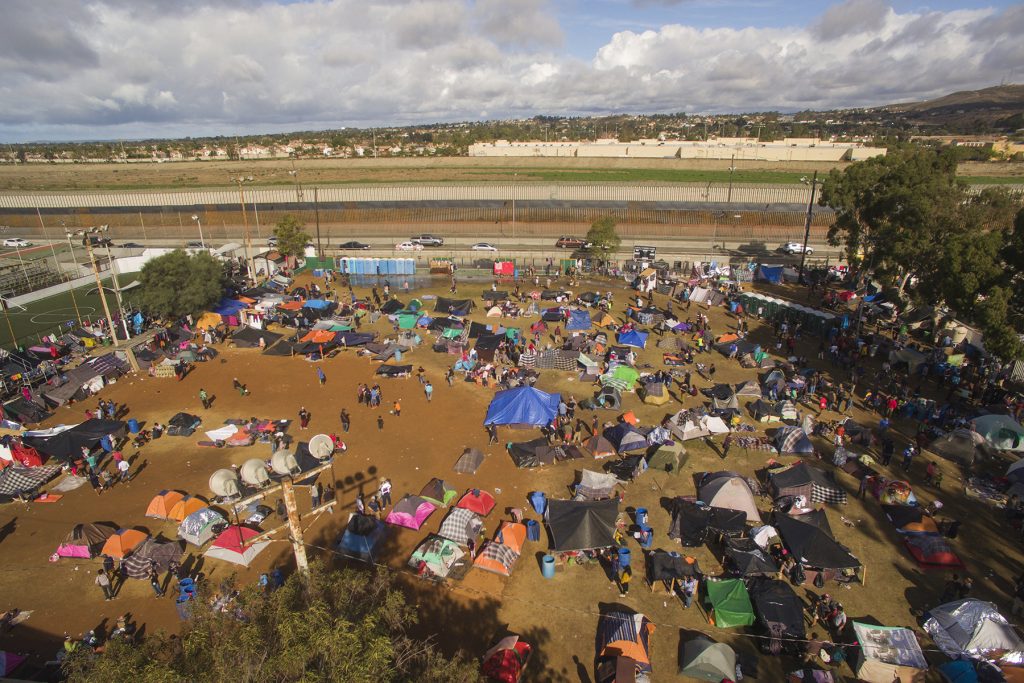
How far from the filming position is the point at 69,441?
Result: 2208cm

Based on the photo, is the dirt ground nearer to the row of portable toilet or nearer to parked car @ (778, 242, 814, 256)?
the row of portable toilet

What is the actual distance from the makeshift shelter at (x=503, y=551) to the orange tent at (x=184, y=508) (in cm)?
1019

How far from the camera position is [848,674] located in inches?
547

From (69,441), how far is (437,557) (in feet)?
54.7

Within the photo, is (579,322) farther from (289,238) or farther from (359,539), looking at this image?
(289,238)

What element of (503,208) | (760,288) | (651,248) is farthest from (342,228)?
(760,288)

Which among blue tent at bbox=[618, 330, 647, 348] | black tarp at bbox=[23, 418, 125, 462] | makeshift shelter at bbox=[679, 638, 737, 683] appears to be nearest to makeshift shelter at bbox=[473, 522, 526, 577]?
makeshift shelter at bbox=[679, 638, 737, 683]

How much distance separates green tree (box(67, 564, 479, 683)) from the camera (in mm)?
7598

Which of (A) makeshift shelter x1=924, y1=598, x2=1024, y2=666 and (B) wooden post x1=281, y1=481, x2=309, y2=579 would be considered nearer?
(B) wooden post x1=281, y1=481, x2=309, y2=579

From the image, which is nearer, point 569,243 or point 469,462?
point 469,462

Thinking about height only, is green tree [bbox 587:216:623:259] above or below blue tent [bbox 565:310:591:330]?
above

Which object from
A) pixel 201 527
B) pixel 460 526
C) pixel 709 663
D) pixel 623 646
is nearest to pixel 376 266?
pixel 201 527

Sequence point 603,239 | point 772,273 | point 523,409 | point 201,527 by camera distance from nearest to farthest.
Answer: point 201,527, point 523,409, point 772,273, point 603,239

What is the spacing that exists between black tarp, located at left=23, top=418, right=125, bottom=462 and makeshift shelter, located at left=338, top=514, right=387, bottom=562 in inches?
508
